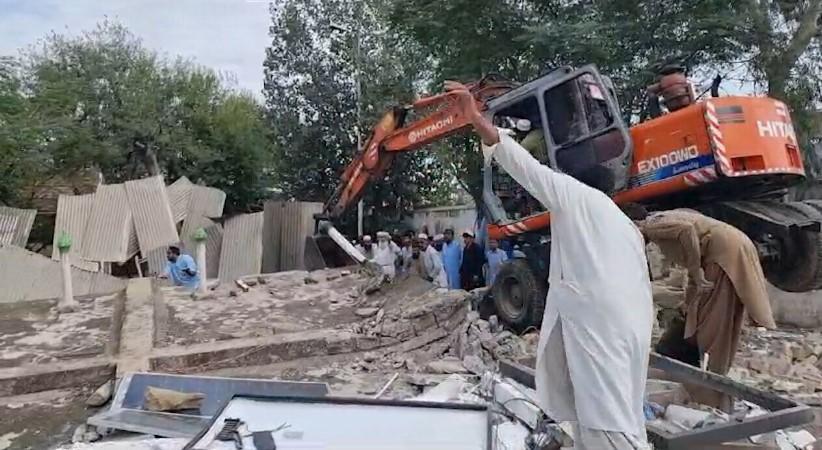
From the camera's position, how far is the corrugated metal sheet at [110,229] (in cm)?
1326

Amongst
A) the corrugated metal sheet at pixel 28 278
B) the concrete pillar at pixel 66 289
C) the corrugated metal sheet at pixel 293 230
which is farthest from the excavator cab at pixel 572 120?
the corrugated metal sheet at pixel 293 230

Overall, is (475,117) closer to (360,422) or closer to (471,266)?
(360,422)

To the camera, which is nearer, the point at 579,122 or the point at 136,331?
the point at 136,331

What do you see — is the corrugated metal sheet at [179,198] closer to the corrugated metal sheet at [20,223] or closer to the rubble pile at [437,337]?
the corrugated metal sheet at [20,223]

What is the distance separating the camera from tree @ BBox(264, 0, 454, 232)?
18.4 metres

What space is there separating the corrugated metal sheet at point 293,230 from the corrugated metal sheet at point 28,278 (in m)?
4.11

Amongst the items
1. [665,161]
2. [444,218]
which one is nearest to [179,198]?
[444,218]

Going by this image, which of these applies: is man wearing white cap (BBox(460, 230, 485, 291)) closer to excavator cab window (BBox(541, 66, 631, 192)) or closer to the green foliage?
excavator cab window (BBox(541, 66, 631, 192))

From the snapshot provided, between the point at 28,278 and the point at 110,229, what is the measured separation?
8.00 feet

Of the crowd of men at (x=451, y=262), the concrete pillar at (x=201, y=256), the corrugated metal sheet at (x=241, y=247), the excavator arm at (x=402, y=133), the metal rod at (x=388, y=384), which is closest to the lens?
the metal rod at (x=388, y=384)

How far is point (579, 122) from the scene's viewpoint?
7.04m

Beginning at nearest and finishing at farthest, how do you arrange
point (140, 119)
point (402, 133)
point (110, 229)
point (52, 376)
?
point (52, 376), point (402, 133), point (110, 229), point (140, 119)

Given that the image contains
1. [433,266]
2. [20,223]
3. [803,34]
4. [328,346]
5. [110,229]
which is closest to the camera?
[328,346]

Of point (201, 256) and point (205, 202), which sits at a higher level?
point (205, 202)
